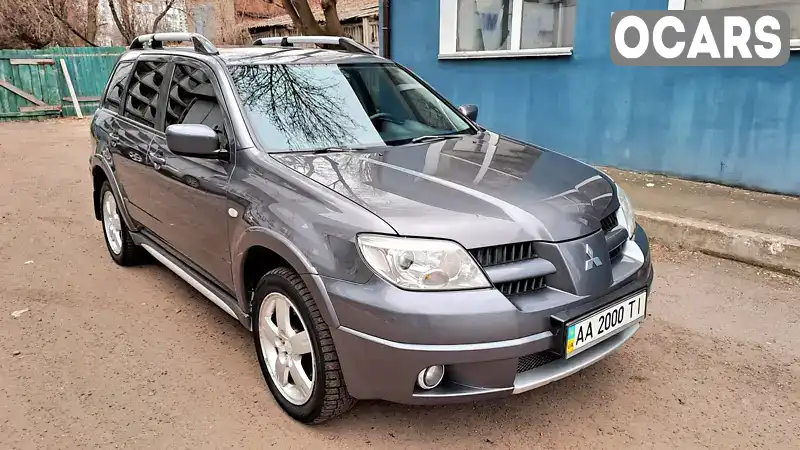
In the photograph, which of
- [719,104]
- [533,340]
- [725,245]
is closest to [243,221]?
[533,340]

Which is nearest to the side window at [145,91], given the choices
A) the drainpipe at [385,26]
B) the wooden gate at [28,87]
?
the drainpipe at [385,26]

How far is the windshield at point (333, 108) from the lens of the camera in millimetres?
3324

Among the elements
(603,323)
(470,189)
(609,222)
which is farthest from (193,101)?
(603,323)

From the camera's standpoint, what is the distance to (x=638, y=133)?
7.08 m

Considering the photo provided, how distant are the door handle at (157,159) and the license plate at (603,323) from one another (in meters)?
2.67

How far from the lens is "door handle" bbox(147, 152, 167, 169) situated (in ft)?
12.6

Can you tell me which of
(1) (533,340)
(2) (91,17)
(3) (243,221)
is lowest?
(1) (533,340)

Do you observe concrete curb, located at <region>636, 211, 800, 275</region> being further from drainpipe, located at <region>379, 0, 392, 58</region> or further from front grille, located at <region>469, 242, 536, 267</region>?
drainpipe, located at <region>379, 0, 392, 58</region>

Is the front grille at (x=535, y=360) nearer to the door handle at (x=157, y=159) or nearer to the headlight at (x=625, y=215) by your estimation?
the headlight at (x=625, y=215)

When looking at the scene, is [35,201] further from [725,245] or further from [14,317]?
[725,245]

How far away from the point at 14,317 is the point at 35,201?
381cm

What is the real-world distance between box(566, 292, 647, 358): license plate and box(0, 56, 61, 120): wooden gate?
1713 centimetres

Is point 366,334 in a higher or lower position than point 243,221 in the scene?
lower

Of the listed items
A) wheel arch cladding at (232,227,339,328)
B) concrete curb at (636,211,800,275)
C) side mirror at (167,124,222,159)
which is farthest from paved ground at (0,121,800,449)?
side mirror at (167,124,222,159)
